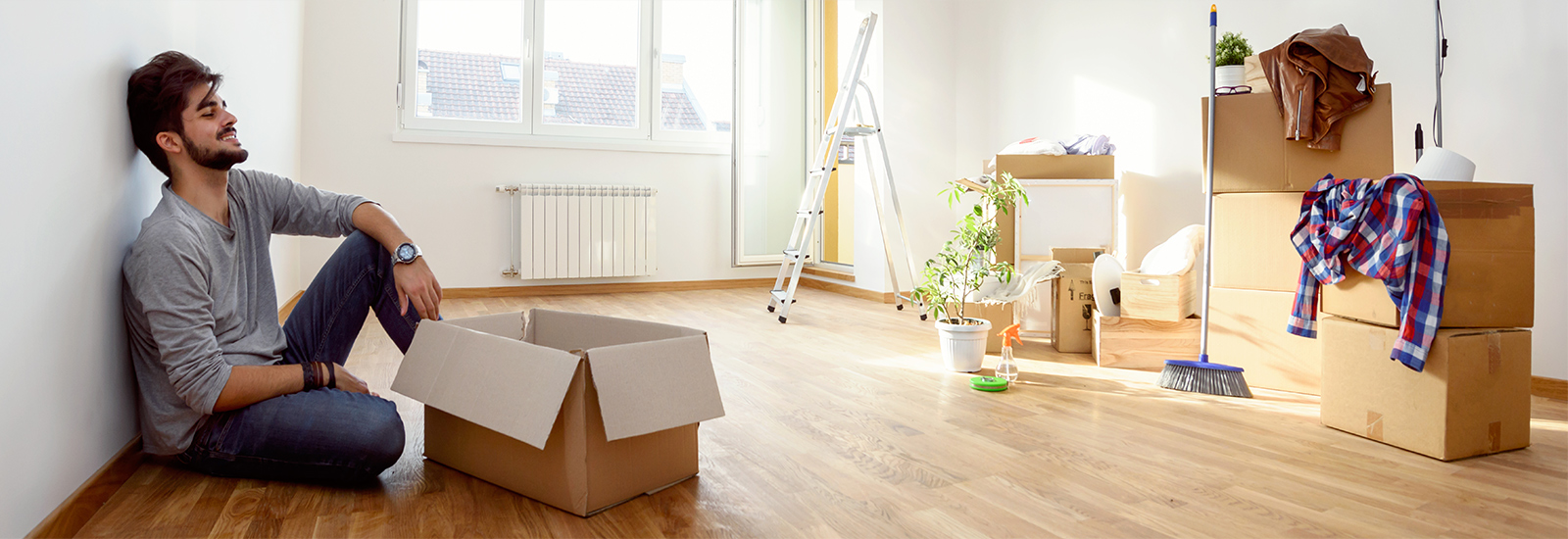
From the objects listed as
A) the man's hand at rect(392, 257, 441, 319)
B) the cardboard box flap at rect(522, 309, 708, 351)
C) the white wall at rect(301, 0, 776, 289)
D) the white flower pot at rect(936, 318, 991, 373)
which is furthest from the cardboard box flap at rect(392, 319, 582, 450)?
the white wall at rect(301, 0, 776, 289)

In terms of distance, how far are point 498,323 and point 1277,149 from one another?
220 cm

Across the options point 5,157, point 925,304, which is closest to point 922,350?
point 925,304

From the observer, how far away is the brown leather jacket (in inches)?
86.3

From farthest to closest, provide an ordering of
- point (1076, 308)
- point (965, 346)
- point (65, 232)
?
point (1076, 308) → point (965, 346) → point (65, 232)

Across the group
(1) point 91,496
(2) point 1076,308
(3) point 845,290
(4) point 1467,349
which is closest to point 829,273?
(3) point 845,290

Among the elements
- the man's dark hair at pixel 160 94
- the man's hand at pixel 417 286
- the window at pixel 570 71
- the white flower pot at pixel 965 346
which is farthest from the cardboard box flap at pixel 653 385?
the window at pixel 570 71

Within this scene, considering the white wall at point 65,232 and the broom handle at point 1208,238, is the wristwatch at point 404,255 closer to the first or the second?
the white wall at point 65,232

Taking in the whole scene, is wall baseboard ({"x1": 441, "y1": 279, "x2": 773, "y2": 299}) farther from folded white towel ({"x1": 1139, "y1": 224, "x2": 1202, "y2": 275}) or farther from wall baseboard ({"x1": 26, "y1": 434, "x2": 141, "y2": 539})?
wall baseboard ({"x1": 26, "y1": 434, "x2": 141, "y2": 539})

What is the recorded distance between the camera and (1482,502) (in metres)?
1.40

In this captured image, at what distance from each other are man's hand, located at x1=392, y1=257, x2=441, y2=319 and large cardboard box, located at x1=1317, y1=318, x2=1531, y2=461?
2.00m

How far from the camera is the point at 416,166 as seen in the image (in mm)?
4484

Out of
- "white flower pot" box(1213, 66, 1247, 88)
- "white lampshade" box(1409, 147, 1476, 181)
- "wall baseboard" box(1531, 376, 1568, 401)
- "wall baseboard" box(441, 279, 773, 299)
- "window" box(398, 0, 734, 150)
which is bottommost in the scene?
"wall baseboard" box(1531, 376, 1568, 401)

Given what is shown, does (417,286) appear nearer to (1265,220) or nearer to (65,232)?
(65,232)

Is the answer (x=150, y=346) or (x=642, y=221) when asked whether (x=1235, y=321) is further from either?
(x=642, y=221)
